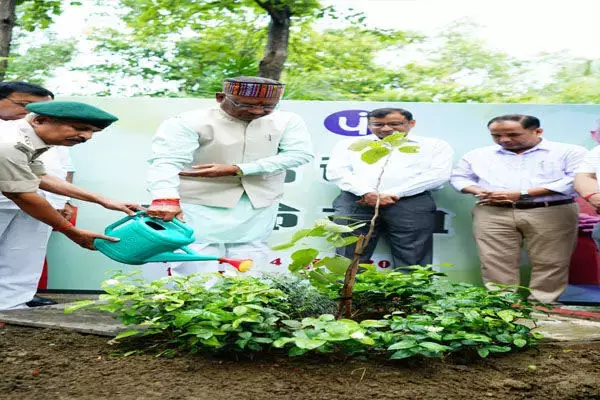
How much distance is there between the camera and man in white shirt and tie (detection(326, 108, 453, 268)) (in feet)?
18.7

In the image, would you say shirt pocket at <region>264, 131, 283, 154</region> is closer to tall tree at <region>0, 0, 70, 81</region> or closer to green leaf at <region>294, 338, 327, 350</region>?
green leaf at <region>294, 338, 327, 350</region>

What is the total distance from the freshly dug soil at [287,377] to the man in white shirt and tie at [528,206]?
235cm

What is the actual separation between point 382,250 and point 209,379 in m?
3.39

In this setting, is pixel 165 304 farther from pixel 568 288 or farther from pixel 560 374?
pixel 568 288

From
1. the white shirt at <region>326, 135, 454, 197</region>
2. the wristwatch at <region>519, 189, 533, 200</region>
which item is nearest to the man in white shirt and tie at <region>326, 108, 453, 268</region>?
the white shirt at <region>326, 135, 454, 197</region>

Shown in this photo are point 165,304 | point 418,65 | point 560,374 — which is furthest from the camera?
point 418,65

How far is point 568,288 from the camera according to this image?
5984 millimetres

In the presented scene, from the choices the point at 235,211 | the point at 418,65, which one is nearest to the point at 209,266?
the point at 235,211

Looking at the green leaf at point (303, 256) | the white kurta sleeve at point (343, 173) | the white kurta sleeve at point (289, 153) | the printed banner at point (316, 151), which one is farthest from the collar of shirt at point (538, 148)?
the green leaf at point (303, 256)

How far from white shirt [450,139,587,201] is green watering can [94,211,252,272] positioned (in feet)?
9.19

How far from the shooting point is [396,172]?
5.79 metres

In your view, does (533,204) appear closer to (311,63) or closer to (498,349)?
(498,349)

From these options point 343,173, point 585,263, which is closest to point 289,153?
point 343,173

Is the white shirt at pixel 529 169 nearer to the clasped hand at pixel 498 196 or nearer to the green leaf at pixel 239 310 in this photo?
the clasped hand at pixel 498 196
